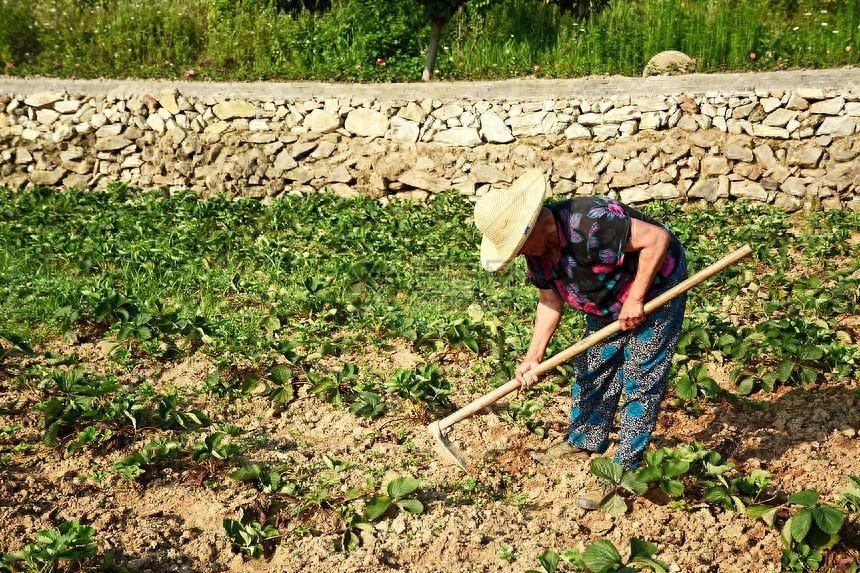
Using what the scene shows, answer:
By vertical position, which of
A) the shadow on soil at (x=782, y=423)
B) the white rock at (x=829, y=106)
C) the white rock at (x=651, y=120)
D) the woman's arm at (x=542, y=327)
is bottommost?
the shadow on soil at (x=782, y=423)

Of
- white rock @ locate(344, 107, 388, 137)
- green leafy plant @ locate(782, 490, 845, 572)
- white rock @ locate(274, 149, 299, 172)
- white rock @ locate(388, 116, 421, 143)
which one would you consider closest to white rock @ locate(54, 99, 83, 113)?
white rock @ locate(274, 149, 299, 172)

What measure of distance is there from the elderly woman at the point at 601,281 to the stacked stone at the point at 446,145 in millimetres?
5309

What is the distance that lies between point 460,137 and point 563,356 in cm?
598

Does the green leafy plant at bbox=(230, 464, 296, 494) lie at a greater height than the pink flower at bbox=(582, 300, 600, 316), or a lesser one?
lesser

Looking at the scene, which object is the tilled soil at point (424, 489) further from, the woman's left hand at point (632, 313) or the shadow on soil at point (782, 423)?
the woman's left hand at point (632, 313)

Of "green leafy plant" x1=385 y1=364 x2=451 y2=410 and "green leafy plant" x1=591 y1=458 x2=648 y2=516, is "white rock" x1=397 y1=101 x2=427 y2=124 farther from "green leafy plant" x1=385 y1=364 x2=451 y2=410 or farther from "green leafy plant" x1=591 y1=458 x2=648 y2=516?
"green leafy plant" x1=591 y1=458 x2=648 y2=516

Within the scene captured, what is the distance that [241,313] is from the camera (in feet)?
18.1

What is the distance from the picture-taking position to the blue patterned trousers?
3.46 m

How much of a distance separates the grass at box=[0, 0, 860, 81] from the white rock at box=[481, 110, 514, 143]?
1.13 meters

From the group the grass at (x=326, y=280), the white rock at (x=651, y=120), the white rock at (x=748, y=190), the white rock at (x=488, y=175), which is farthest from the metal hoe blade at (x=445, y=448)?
the white rock at (x=651, y=120)

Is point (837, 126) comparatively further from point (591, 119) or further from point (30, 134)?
point (30, 134)

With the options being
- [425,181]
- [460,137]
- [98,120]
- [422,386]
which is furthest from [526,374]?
[98,120]

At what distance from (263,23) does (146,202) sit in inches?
152

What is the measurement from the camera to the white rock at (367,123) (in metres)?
9.48
